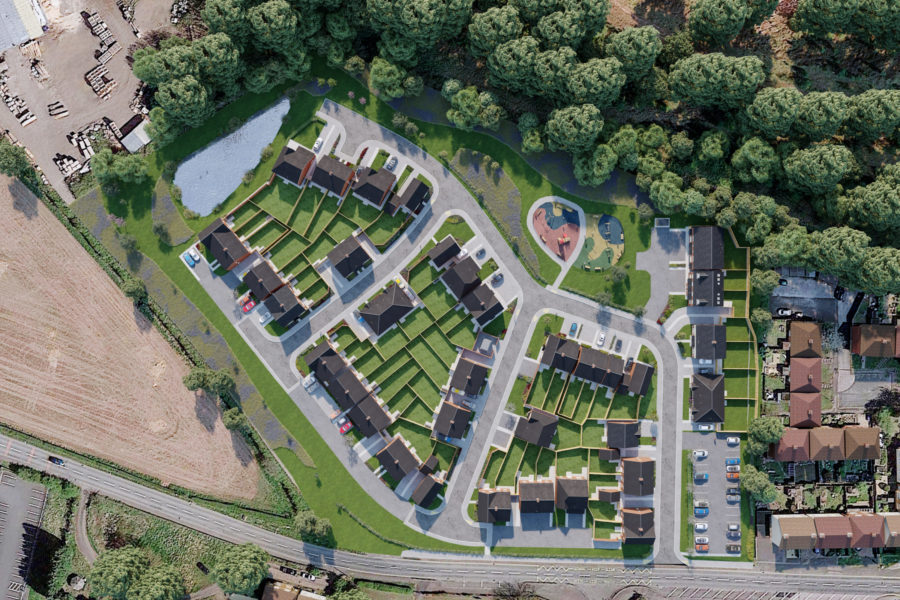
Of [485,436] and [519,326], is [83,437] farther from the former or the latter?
[519,326]

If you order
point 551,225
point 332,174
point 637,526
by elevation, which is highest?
point 332,174

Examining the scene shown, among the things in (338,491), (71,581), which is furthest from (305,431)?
(71,581)

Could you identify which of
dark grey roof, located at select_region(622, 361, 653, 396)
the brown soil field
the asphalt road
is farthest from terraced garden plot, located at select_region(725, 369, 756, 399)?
the brown soil field

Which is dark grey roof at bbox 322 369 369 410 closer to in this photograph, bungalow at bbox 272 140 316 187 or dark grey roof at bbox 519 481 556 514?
dark grey roof at bbox 519 481 556 514

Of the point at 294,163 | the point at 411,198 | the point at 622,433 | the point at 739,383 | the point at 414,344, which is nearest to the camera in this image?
the point at 294,163

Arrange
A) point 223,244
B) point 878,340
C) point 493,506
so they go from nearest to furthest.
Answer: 1. point 223,244
2. point 493,506
3. point 878,340

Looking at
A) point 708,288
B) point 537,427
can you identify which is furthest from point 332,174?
point 708,288

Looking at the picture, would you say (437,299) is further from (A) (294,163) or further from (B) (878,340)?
(B) (878,340)
